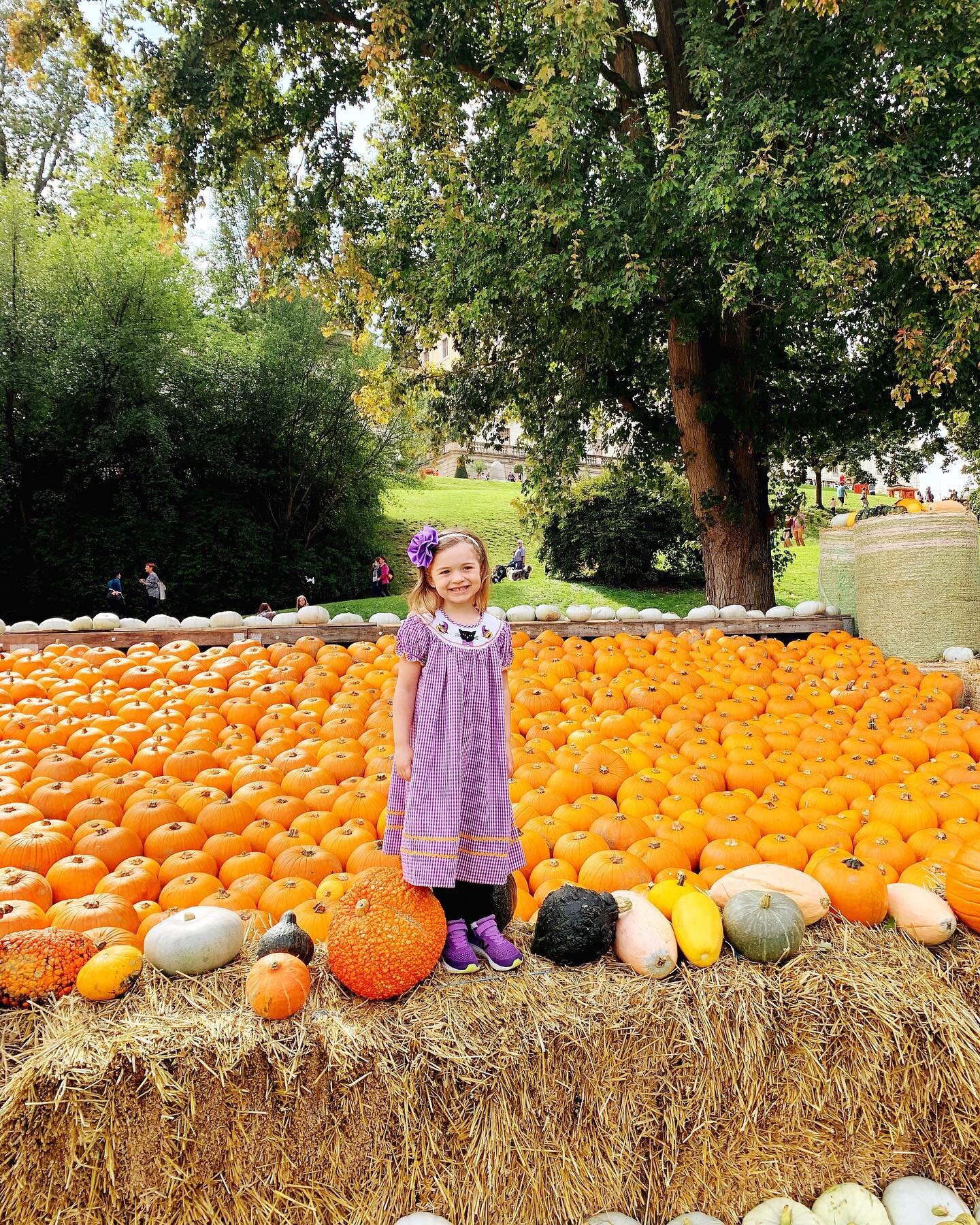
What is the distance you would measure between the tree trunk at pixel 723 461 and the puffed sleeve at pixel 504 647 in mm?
7924

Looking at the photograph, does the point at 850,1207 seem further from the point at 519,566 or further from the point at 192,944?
the point at 519,566

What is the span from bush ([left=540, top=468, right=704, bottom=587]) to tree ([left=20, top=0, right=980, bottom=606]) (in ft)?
14.9

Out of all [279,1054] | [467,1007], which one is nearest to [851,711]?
[467,1007]

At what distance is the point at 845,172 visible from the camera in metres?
6.37

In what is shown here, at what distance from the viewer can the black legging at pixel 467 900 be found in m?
2.44

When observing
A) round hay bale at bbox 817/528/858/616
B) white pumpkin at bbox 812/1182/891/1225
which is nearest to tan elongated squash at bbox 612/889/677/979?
white pumpkin at bbox 812/1182/891/1225

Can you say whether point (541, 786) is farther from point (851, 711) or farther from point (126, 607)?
point (126, 607)

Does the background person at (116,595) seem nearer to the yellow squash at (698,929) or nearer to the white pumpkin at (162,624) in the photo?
the white pumpkin at (162,624)

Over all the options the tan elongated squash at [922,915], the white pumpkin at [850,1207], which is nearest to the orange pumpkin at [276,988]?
the white pumpkin at [850,1207]

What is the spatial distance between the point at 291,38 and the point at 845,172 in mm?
8192

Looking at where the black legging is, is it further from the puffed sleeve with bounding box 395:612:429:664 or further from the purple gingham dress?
the puffed sleeve with bounding box 395:612:429:664

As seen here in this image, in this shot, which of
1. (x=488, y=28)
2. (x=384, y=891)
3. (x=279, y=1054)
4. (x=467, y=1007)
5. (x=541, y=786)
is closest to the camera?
(x=279, y=1054)

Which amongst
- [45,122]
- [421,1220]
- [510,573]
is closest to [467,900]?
[421,1220]

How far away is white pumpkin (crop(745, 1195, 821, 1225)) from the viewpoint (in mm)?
2127
